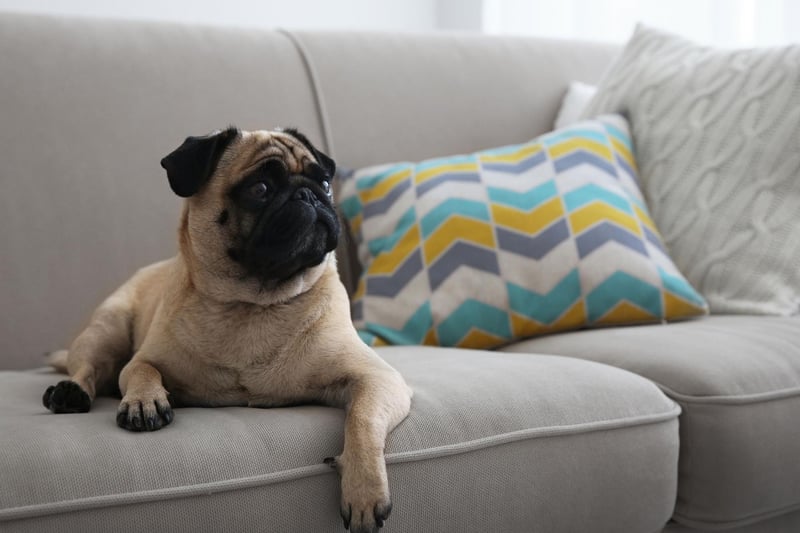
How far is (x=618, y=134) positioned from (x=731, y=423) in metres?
0.86

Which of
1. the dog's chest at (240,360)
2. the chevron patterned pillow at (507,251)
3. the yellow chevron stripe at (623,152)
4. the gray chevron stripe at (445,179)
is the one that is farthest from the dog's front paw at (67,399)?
the yellow chevron stripe at (623,152)

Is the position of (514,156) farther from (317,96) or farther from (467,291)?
(317,96)

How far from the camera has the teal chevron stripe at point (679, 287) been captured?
6.19 ft

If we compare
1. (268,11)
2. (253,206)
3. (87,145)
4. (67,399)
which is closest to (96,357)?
(67,399)

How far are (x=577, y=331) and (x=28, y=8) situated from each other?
7.16 ft

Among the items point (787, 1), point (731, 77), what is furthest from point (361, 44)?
point (787, 1)

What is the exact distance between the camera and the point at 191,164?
135 cm

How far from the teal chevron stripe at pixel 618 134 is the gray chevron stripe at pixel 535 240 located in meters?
0.32

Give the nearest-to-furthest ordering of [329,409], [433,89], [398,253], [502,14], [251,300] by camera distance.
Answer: [329,409], [251,300], [398,253], [433,89], [502,14]

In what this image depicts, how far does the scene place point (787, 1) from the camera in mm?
2914

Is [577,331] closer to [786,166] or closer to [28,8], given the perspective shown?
[786,166]

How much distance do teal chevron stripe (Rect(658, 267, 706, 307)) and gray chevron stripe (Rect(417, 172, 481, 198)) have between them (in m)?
0.42

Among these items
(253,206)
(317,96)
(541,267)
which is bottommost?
(541,267)

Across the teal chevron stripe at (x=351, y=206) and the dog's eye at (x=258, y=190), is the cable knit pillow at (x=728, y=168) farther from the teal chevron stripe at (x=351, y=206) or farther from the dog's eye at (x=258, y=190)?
the dog's eye at (x=258, y=190)
